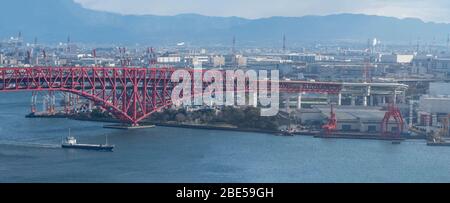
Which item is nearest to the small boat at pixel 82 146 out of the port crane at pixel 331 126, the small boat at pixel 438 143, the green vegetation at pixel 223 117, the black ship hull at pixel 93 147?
the black ship hull at pixel 93 147

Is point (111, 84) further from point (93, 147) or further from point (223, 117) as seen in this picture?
point (93, 147)

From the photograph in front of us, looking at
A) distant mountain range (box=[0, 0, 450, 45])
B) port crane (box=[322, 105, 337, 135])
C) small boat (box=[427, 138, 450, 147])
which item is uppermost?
distant mountain range (box=[0, 0, 450, 45])

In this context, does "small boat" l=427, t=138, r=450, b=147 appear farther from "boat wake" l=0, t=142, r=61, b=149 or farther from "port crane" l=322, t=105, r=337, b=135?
"boat wake" l=0, t=142, r=61, b=149

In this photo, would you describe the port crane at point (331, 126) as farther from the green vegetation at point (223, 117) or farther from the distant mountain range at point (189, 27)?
the distant mountain range at point (189, 27)

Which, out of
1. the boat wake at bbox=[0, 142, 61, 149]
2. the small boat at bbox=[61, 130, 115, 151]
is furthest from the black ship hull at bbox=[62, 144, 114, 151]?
the boat wake at bbox=[0, 142, 61, 149]
